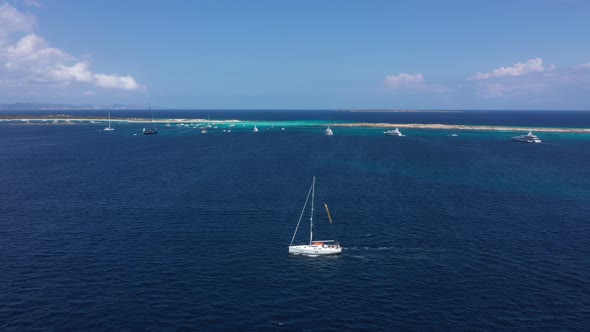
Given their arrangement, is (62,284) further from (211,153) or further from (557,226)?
(211,153)

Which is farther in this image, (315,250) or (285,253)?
(285,253)

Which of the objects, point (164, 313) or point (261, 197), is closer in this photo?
point (164, 313)

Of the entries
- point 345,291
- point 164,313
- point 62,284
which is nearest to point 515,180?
point 345,291

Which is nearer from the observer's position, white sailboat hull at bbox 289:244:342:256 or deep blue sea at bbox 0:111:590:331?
deep blue sea at bbox 0:111:590:331

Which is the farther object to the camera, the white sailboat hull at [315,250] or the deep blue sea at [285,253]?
the white sailboat hull at [315,250]
